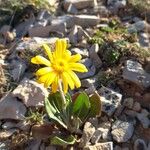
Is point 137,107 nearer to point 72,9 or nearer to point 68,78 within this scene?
point 68,78

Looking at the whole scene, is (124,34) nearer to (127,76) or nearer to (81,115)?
(127,76)

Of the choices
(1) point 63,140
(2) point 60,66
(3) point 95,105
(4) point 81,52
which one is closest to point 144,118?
(3) point 95,105

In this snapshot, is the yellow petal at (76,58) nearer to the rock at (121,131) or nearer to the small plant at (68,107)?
the small plant at (68,107)

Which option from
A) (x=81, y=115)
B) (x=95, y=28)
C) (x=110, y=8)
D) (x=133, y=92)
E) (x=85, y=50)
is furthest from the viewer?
(x=110, y=8)

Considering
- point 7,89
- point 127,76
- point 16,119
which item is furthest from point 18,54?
point 127,76

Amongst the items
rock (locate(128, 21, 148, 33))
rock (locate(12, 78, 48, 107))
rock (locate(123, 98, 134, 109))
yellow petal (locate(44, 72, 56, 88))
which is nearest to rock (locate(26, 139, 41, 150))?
rock (locate(12, 78, 48, 107))
